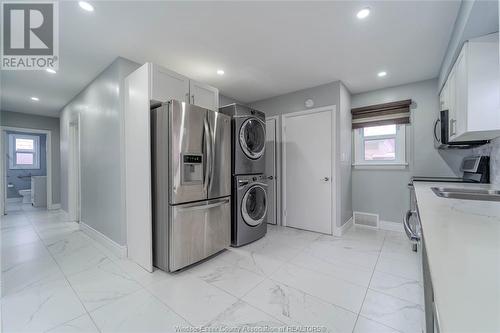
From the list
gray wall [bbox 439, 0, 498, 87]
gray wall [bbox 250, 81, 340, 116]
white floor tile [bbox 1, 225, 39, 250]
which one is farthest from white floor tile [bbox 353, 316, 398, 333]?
white floor tile [bbox 1, 225, 39, 250]

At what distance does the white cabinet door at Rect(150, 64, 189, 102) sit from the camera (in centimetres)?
215

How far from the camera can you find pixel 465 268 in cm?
52

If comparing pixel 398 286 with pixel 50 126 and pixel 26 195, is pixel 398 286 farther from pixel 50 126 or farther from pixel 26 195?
pixel 26 195

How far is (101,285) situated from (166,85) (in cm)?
208

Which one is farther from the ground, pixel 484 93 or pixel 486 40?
pixel 486 40

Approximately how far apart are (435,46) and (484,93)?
0.95 meters

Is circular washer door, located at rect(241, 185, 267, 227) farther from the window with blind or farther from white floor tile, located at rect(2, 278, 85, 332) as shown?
the window with blind

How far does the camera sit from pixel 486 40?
1662 mm

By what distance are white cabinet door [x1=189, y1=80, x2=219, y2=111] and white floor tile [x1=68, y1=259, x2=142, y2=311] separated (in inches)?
80.8

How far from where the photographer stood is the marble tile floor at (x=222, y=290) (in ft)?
4.78

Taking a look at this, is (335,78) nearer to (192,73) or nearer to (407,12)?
(407,12)

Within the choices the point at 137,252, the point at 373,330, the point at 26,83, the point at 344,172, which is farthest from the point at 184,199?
the point at 26,83

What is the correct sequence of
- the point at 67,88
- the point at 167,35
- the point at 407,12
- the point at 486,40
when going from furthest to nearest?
the point at 67,88 → the point at 167,35 → the point at 407,12 → the point at 486,40

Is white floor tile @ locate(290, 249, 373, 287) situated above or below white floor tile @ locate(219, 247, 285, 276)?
above
